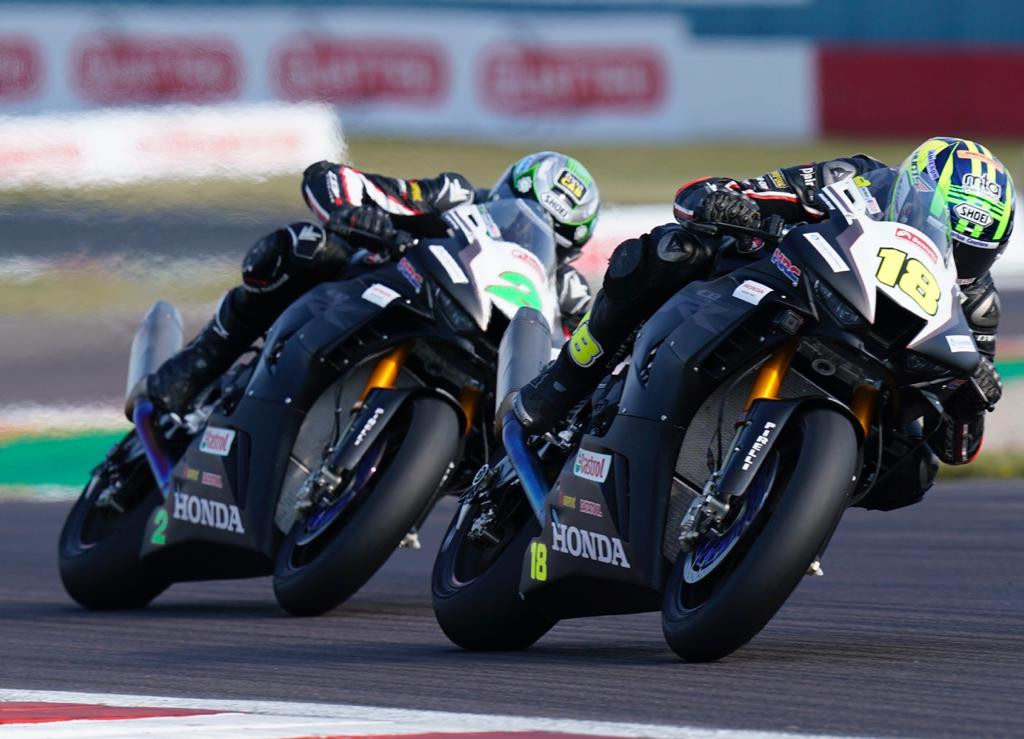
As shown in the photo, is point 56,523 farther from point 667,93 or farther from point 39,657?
point 667,93

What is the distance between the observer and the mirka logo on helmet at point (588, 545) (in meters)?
5.55

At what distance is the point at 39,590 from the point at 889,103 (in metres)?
19.5

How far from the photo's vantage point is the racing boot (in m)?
7.91

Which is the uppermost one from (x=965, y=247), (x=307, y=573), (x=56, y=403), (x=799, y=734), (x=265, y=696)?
(x=965, y=247)

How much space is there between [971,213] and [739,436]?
2.93ft

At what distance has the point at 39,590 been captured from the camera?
8.33m

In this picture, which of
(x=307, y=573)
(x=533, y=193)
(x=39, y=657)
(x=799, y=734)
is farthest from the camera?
(x=533, y=193)

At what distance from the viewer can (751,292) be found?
5312mm

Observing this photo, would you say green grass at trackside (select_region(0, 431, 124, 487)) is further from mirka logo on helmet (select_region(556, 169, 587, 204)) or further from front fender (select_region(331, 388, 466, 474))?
front fender (select_region(331, 388, 466, 474))

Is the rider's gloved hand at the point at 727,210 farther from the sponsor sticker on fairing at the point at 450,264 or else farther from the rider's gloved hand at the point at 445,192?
the rider's gloved hand at the point at 445,192

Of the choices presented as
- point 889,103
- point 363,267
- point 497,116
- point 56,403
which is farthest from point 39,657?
point 889,103

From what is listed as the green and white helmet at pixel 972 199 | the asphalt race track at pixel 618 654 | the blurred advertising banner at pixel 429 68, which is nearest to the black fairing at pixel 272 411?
the asphalt race track at pixel 618 654

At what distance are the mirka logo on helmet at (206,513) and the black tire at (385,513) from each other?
0.50 metres

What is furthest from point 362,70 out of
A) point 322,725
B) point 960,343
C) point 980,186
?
point 322,725
